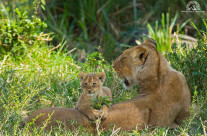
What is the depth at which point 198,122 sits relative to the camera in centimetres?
500

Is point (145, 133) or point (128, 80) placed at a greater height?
point (128, 80)

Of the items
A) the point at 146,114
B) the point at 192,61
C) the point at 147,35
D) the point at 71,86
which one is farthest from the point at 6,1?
the point at 146,114

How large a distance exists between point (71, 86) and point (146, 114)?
7.60 ft

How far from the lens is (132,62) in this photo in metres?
4.89

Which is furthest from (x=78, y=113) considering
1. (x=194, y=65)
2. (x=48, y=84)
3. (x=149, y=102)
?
(x=194, y=65)

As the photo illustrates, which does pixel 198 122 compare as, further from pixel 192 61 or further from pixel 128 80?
pixel 192 61

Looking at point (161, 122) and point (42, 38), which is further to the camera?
point (42, 38)

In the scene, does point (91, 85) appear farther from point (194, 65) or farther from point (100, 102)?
point (194, 65)

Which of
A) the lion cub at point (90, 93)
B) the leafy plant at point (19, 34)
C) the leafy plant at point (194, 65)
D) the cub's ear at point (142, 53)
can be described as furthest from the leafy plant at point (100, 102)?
the leafy plant at point (19, 34)

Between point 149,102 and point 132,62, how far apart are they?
22.8 inches

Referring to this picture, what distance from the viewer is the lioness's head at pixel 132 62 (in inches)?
189

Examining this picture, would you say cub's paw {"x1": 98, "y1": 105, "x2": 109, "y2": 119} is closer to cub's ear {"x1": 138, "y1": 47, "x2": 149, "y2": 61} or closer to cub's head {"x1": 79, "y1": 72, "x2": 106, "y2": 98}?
cub's head {"x1": 79, "y1": 72, "x2": 106, "y2": 98}

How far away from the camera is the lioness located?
→ 456cm

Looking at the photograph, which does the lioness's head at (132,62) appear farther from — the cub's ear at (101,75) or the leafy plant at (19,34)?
the leafy plant at (19,34)
